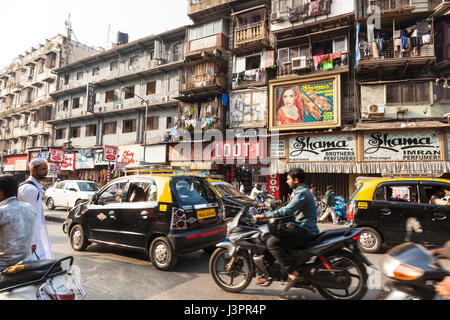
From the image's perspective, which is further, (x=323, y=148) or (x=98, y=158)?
(x=98, y=158)

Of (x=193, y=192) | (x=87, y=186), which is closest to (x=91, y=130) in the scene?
(x=87, y=186)

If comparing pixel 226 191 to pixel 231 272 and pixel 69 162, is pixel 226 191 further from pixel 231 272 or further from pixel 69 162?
pixel 69 162

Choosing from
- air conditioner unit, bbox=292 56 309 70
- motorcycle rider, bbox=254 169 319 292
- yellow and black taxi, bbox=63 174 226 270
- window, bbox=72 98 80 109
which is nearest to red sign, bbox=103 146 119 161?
yellow and black taxi, bbox=63 174 226 270

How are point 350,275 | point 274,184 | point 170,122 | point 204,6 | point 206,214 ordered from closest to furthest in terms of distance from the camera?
point 350,275 → point 206,214 → point 274,184 → point 204,6 → point 170,122

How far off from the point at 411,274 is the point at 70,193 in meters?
15.4

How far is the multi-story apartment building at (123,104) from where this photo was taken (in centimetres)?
2238

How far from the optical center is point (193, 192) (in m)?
5.32

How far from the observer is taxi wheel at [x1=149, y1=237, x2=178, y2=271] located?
15.4 feet

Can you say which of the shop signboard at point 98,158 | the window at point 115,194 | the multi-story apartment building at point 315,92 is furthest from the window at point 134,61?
the window at point 115,194

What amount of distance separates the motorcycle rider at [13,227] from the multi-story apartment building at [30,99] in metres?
33.8

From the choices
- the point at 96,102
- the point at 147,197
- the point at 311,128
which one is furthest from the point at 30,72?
the point at 147,197

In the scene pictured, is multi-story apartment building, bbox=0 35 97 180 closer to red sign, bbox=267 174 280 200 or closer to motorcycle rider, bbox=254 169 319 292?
red sign, bbox=267 174 280 200

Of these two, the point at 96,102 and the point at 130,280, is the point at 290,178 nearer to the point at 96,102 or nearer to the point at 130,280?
the point at 130,280

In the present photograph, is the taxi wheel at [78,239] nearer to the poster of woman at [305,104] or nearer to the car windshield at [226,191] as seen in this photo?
the car windshield at [226,191]
